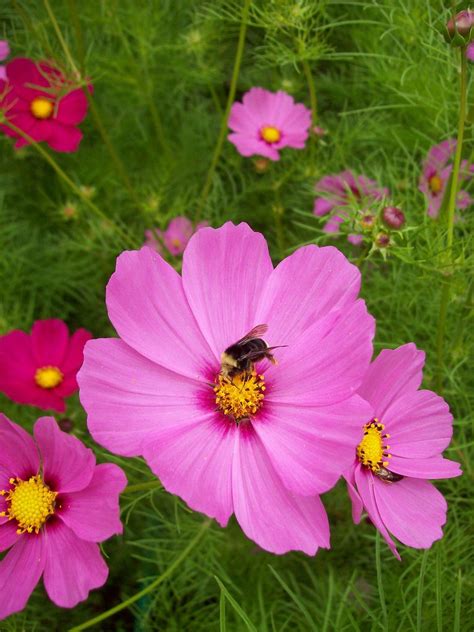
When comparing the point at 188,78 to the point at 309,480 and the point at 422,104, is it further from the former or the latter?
the point at 309,480

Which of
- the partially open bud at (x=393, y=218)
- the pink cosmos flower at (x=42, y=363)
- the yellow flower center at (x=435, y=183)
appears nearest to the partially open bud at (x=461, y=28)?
the partially open bud at (x=393, y=218)

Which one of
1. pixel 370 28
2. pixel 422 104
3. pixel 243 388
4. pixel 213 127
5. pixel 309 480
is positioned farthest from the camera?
pixel 213 127

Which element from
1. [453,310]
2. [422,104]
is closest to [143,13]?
[422,104]

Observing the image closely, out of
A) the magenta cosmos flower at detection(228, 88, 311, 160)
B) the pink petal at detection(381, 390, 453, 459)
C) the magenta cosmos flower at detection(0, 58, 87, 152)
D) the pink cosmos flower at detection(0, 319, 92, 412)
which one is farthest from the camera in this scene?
the magenta cosmos flower at detection(228, 88, 311, 160)

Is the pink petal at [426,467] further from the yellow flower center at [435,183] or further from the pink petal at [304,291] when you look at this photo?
the yellow flower center at [435,183]

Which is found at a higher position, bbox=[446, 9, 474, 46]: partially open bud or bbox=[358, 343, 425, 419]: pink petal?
bbox=[446, 9, 474, 46]: partially open bud

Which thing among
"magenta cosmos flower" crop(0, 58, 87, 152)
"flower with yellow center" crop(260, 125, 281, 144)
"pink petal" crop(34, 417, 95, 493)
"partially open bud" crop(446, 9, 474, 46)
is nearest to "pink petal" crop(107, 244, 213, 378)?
"pink petal" crop(34, 417, 95, 493)

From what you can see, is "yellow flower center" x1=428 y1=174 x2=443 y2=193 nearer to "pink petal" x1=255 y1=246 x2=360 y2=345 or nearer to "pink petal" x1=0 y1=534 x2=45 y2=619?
"pink petal" x1=255 y1=246 x2=360 y2=345

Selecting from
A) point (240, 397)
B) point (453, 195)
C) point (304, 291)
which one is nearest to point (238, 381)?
point (240, 397)
